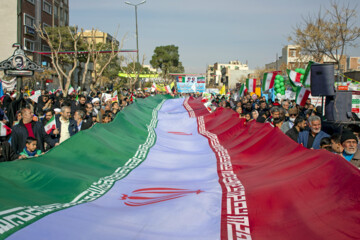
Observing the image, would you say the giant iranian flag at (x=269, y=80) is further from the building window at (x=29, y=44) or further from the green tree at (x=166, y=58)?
the green tree at (x=166, y=58)

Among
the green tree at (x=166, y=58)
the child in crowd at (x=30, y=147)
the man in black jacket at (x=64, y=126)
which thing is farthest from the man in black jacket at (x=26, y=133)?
the green tree at (x=166, y=58)

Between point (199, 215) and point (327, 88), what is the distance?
3906 mm

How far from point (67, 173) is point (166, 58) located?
242 ft

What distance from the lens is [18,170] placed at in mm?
4703

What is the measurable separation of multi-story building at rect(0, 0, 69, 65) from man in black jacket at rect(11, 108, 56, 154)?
3096 centimetres

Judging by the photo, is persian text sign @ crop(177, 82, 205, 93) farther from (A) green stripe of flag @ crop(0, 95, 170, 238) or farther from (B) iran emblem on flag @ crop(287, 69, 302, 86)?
(A) green stripe of flag @ crop(0, 95, 170, 238)

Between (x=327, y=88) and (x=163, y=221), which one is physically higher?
(x=327, y=88)

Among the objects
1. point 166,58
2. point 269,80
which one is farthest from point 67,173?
point 166,58

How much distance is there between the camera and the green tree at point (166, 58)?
78.0 meters

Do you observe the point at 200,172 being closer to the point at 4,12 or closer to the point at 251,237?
the point at 251,237

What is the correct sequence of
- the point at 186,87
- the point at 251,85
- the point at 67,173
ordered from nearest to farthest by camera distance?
the point at 67,173 → the point at 251,85 → the point at 186,87

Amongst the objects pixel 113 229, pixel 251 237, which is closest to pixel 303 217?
pixel 251 237

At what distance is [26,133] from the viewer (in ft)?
24.9

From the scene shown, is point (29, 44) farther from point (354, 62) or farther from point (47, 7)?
point (354, 62)
